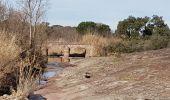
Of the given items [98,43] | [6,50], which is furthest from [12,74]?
[98,43]

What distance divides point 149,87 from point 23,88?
14.1 feet

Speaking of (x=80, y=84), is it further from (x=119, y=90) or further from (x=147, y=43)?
(x=147, y=43)

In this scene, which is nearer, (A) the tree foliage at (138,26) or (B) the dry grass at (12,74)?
(B) the dry grass at (12,74)

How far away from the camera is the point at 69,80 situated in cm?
2100

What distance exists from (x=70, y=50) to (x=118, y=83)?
75.0ft

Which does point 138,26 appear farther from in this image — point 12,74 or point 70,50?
point 12,74

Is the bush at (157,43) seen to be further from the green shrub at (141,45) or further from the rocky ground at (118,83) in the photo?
the rocky ground at (118,83)

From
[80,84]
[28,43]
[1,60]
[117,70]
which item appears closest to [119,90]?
[80,84]

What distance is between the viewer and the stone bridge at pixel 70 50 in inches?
1481

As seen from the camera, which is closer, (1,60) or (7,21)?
(1,60)

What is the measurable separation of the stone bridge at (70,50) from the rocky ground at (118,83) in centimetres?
1364

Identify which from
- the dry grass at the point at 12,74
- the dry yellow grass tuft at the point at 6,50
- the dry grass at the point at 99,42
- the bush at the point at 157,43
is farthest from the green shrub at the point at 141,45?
the dry grass at the point at 12,74

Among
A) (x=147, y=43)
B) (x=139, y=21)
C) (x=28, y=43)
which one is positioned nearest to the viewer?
(x=28, y=43)

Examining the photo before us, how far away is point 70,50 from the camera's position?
40.4 metres
